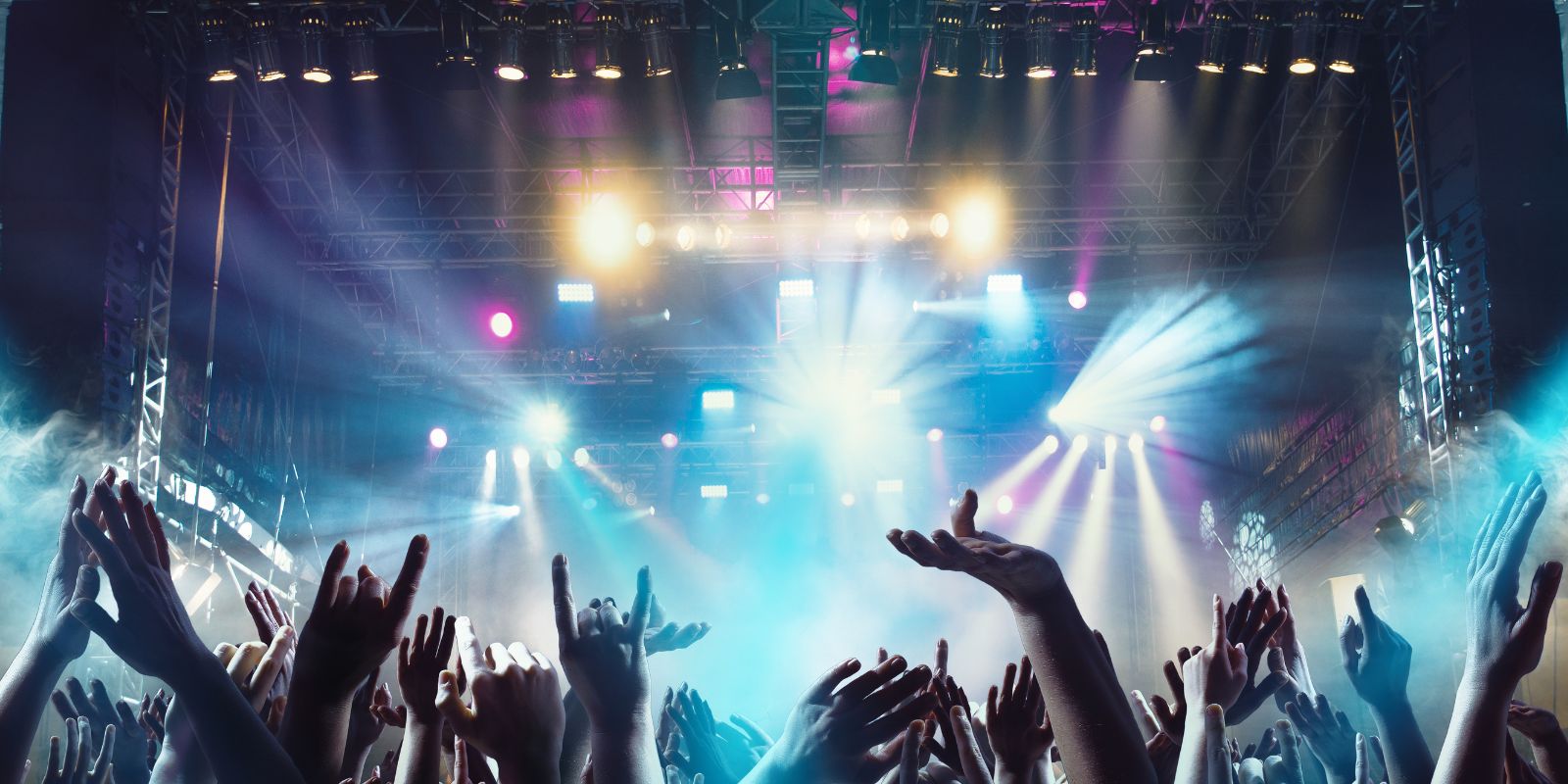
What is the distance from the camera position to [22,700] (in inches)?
66.9

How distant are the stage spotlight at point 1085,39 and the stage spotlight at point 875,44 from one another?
4.80 feet

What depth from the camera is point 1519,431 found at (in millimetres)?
7164

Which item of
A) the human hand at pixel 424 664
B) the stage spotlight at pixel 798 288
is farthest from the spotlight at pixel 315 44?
the human hand at pixel 424 664

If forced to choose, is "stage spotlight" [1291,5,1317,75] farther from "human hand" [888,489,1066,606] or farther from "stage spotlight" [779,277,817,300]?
"human hand" [888,489,1066,606]

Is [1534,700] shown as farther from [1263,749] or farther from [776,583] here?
[776,583]

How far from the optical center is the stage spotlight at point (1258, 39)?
8.30 metres

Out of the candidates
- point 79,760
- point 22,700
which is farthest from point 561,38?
point 22,700

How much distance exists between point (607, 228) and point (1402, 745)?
9888 millimetres

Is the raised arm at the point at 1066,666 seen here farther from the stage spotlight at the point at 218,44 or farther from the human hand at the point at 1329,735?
the stage spotlight at the point at 218,44

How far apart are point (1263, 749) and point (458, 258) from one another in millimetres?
9726

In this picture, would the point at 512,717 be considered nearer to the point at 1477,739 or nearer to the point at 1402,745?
the point at 1477,739

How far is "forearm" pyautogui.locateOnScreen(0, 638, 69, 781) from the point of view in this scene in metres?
1.68

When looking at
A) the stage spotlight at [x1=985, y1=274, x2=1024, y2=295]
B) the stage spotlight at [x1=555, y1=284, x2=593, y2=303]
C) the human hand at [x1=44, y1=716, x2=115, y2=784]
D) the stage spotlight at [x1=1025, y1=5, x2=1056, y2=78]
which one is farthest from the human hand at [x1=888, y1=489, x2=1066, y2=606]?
the stage spotlight at [x1=555, y1=284, x2=593, y2=303]

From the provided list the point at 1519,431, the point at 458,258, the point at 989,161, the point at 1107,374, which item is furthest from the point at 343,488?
the point at 1519,431
